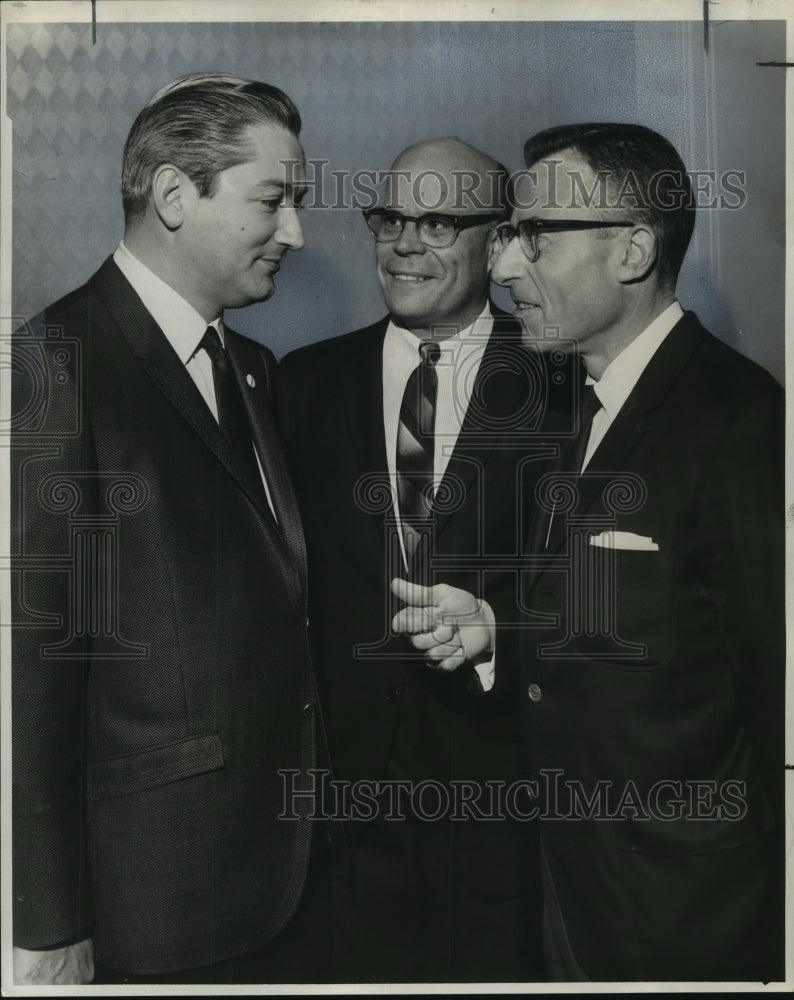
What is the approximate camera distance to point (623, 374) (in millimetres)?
3059

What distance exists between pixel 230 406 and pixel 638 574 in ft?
3.97

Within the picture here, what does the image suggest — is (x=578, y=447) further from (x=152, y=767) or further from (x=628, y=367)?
(x=152, y=767)

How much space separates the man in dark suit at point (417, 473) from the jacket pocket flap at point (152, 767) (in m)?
0.35

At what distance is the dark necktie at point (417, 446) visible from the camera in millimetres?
3080

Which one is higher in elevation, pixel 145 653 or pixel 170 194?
pixel 170 194

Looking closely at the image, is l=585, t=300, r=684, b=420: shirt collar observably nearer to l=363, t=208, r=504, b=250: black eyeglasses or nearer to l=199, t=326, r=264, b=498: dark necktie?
l=363, t=208, r=504, b=250: black eyeglasses

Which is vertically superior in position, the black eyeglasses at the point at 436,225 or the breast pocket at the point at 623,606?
the black eyeglasses at the point at 436,225

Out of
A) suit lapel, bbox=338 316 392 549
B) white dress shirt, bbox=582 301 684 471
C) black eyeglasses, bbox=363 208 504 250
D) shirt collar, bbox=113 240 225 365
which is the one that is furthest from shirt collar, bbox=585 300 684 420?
shirt collar, bbox=113 240 225 365

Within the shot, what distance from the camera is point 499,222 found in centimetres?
307

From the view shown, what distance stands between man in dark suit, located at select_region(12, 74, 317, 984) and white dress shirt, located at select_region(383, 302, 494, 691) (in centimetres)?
32

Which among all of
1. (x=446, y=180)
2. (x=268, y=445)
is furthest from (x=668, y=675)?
(x=446, y=180)

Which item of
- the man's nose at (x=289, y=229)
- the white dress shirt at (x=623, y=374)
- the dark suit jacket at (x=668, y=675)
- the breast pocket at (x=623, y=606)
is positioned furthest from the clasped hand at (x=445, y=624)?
the man's nose at (x=289, y=229)

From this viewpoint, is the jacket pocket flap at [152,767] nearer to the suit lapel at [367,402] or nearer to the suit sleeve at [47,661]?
the suit sleeve at [47,661]

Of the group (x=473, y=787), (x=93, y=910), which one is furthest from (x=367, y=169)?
(x=93, y=910)
